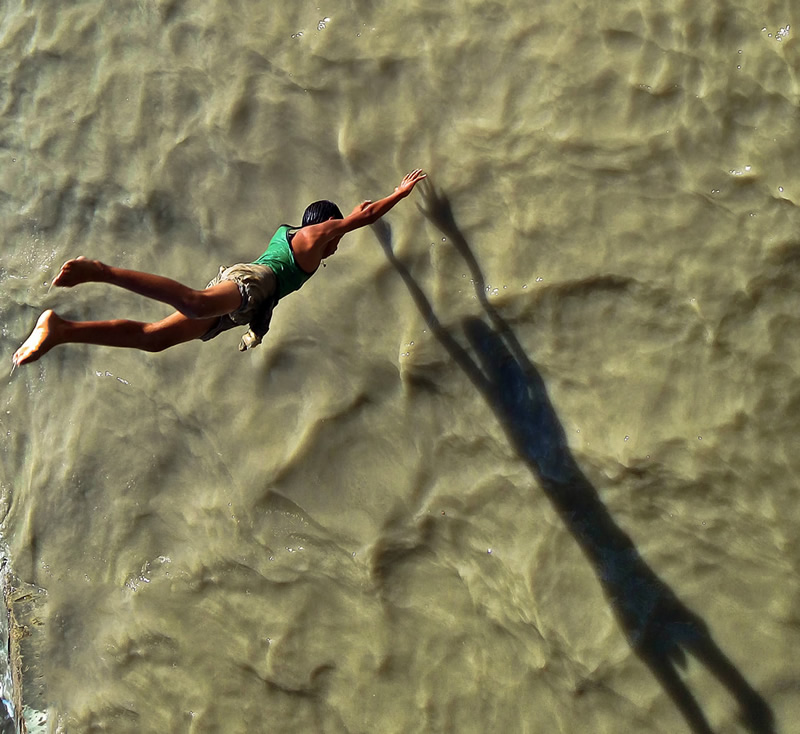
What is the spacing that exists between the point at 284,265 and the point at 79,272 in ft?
3.53

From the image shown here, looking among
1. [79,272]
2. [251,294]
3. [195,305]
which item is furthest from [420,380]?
[79,272]

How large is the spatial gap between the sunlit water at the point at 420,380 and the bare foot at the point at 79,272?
1699mm

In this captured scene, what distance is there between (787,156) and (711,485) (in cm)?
161

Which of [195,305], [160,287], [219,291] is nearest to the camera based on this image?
[160,287]

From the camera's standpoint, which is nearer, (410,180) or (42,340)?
(42,340)

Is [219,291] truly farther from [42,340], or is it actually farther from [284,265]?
[42,340]

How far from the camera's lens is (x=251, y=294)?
3.17 meters

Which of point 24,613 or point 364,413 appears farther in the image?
point 24,613

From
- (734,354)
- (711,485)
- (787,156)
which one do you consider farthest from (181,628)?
(787,156)

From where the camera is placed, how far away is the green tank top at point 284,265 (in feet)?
10.9

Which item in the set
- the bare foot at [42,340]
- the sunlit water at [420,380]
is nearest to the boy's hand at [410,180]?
the sunlit water at [420,380]

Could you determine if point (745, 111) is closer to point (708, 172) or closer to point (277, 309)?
point (708, 172)

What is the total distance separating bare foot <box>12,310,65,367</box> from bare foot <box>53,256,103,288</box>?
0.13 m

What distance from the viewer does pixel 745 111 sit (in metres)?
3.44
